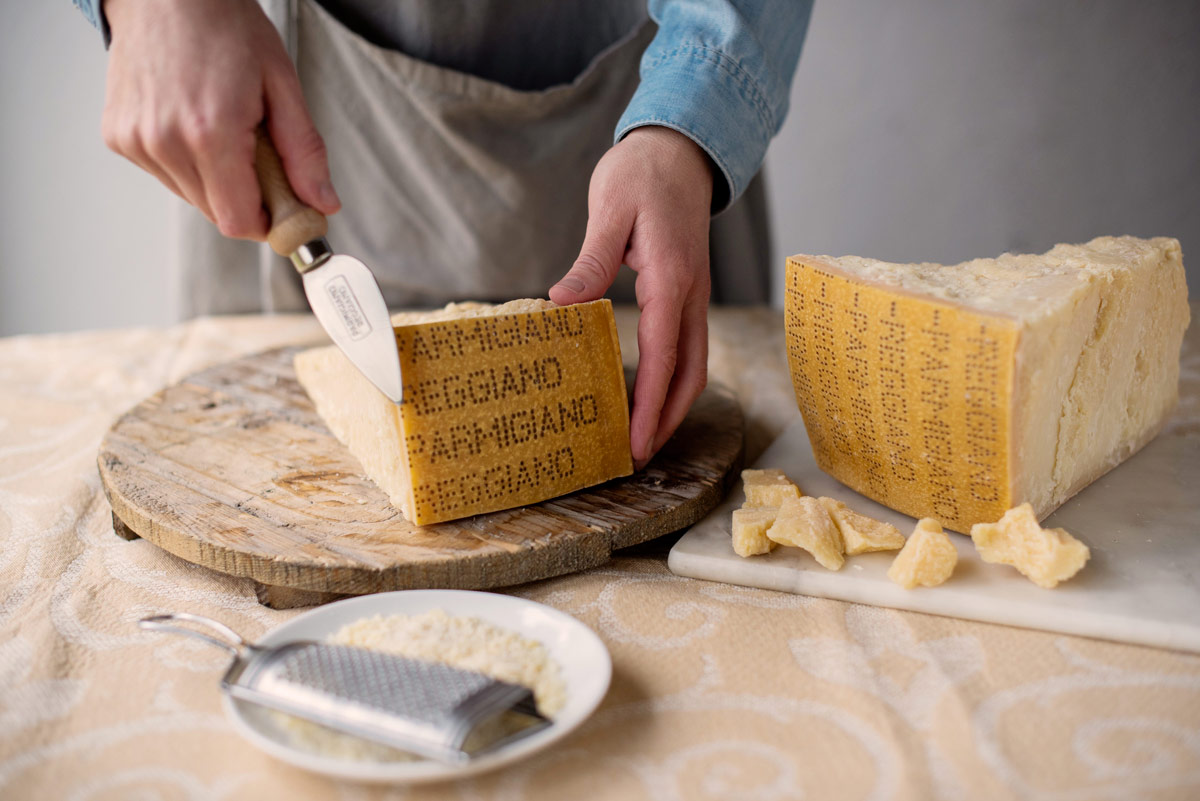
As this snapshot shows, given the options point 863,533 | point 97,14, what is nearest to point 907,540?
point 863,533

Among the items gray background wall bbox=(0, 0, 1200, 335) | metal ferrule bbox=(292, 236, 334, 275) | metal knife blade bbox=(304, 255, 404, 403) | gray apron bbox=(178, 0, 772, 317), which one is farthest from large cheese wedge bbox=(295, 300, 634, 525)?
gray background wall bbox=(0, 0, 1200, 335)

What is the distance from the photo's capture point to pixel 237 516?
42.9 inches

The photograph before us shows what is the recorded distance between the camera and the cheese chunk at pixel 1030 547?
0.93 m

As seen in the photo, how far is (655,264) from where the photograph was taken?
1197mm

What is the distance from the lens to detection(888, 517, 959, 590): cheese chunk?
0.95 m

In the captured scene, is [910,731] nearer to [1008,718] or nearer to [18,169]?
[1008,718]

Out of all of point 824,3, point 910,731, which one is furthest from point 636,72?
point 824,3

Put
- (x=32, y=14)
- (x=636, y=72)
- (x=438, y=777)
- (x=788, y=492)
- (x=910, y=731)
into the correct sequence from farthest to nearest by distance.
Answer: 1. (x=32, y=14)
2. (x=636, y=72)
3. (x=788, y=492)
4. (x=910, y=731)
5. (x=438, y=777)

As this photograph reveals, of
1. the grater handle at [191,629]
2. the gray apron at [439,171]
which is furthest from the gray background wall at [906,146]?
the grater handle at [191,629]

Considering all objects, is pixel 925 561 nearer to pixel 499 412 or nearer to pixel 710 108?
pixel 499 412

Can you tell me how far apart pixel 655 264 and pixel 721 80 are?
371 millimetres

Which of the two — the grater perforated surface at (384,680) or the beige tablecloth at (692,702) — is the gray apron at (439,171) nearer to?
the beige tablecloth at (692,702)

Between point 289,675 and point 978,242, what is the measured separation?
3.64m

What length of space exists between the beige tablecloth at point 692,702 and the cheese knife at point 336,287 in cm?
30
